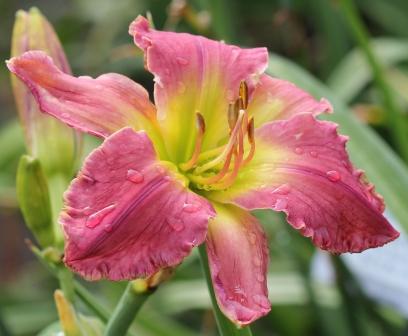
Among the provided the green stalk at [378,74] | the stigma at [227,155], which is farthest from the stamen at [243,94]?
the green stalk at [378,74]

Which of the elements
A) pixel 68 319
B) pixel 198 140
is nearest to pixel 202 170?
pixel 198 140

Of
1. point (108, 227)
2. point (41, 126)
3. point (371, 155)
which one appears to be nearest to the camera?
point (108, 227)

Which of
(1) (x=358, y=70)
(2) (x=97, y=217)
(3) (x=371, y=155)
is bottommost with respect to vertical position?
(1) (x=358, y=70)

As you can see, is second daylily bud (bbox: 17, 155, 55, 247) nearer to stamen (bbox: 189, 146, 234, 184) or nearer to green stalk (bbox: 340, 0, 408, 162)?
stamen (bbox: 189, 146, 234, 184)

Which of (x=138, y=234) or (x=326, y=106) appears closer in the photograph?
(x=138, y=234)

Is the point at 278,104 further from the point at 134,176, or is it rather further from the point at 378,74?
the point at 378,74

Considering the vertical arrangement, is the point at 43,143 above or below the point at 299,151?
below

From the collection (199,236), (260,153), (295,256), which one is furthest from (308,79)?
(199,236)

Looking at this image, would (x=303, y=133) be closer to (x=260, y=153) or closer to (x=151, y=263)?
(x=260, y=153)
